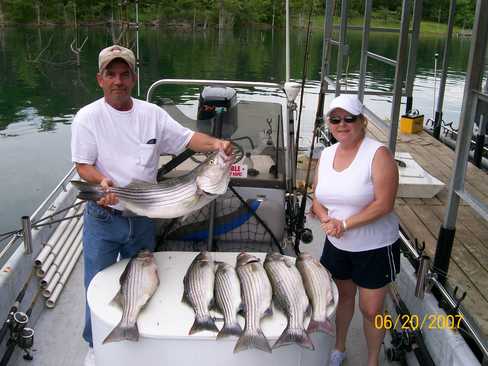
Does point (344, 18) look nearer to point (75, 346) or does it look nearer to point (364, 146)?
point (364, 146)

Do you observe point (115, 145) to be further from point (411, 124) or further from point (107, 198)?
point (411, 124)

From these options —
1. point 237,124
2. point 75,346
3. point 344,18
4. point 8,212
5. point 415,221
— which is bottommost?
point 8,212

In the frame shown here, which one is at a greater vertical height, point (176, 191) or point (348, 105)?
point (348, 105)

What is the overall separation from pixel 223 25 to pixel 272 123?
243ft

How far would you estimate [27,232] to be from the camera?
359cm

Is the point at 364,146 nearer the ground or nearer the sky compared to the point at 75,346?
nearer the sky

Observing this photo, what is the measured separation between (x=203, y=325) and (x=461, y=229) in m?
3.19

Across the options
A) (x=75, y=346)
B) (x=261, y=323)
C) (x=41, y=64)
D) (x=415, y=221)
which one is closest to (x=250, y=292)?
(x=261, y=323)

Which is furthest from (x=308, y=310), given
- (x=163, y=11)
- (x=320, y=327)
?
(x=163, y=11)

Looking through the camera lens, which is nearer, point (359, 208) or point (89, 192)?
point (89, 192)

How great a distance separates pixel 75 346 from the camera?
12.0 ft

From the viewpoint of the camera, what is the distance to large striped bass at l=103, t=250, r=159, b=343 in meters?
2.46

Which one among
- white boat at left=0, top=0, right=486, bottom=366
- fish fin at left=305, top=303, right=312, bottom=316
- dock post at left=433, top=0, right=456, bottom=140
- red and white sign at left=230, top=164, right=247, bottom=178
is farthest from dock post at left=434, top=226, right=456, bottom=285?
dock post at left=433, top=0, right=456, bottom=140

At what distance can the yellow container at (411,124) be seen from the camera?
27.8 ft
